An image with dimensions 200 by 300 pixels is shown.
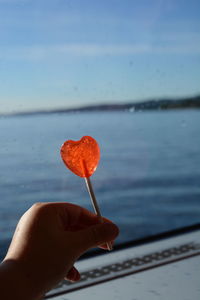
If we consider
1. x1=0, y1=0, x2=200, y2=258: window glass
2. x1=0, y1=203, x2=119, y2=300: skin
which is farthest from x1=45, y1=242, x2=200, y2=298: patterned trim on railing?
x1=0, y1=203, x2=119, y2=300: skin

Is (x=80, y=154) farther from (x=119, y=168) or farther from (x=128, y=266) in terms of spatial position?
(x=119, y=168)

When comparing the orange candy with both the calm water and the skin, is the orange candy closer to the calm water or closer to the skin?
the skin

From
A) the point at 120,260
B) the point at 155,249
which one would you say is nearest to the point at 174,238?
the point at 155,249

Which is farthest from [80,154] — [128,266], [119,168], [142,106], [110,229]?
[119,168]

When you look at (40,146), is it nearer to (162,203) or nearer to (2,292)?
(162,203)

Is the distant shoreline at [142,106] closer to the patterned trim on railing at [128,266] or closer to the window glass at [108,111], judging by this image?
the window glass at [108,111]

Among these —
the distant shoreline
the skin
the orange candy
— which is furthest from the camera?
the distant shoreline
